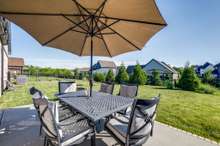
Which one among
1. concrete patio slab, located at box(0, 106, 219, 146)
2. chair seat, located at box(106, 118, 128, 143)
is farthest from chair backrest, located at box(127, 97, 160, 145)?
concrete patio slab, located at box(0, 106, 219, 146)

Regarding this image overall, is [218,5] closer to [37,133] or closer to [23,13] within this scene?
[23,13]

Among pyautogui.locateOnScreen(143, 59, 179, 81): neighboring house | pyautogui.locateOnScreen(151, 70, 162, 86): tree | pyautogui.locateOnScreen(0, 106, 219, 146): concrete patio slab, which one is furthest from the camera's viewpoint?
pyautogui.locateOnScreen(143, 59, 179, 81): neighboring house

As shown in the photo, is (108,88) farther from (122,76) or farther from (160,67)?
(160,67)

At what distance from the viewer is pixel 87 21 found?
3816 mm

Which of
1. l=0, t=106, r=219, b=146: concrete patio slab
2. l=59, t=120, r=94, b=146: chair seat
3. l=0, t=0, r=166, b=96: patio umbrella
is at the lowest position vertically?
l=0, t=106, r=219, b=146: concrete patio slab

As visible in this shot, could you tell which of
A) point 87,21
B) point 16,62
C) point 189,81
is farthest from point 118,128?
point 16,62

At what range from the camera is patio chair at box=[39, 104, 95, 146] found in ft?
7.16

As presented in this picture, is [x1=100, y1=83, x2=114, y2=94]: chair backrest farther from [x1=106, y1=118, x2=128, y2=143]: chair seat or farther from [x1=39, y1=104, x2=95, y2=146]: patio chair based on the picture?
[x1=39, y1=104, x2=95, y2=146]: patio chair

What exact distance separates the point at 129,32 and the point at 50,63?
50400 mm

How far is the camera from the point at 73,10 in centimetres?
318

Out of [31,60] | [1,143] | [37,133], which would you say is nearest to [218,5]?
[37,133]

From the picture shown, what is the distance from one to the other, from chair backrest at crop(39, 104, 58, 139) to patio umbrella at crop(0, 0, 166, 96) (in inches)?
72.5

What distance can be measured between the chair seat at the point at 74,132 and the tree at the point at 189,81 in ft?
51.0

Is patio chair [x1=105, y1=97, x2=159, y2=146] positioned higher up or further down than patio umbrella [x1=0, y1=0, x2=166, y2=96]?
further down
